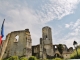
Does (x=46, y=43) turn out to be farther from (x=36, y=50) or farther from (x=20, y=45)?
(x=20, y=45)

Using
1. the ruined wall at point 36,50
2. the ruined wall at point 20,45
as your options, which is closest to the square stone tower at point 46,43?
the ruined wall at point 36,50

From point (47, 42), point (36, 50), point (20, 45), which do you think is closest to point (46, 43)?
point (47, 42)

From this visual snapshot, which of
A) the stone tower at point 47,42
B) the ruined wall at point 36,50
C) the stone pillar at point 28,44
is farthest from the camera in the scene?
the stone tower at point 47,42

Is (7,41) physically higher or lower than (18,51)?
higher

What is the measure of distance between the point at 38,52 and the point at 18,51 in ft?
24.9

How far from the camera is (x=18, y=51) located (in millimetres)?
28016

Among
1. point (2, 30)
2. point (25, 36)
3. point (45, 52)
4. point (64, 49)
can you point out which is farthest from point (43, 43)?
point (2, 30)

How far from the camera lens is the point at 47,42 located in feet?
121

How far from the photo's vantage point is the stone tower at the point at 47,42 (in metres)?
35.1

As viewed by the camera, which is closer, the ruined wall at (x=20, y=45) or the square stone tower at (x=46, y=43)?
the ruined wall at (x=20, y=45)

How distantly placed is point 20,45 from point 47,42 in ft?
34.2

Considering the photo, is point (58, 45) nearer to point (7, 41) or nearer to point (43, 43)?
point (43, 43)

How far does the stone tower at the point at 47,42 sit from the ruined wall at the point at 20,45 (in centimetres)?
736

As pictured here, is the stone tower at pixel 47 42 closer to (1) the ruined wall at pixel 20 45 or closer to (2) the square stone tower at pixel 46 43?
(2) the square stone tower at pixel 46 43
